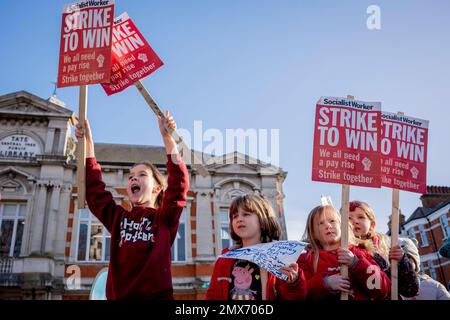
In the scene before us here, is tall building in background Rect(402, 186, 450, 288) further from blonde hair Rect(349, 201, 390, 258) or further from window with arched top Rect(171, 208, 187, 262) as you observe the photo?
blonde hair Rect(349, 201, 390, 258)

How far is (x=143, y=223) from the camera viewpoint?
125 inches

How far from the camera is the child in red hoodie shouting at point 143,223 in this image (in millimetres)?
2926

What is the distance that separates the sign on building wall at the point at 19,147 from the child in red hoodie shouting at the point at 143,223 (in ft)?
42.4

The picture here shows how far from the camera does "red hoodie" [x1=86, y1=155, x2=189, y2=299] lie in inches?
114

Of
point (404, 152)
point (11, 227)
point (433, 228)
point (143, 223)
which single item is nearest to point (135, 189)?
point (143, 223)

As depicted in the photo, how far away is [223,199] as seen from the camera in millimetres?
16203

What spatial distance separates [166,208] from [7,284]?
1245 centimetres

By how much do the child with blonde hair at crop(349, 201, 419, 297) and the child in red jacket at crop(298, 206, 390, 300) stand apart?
20 centimetres

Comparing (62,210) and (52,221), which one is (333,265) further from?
(62,210)

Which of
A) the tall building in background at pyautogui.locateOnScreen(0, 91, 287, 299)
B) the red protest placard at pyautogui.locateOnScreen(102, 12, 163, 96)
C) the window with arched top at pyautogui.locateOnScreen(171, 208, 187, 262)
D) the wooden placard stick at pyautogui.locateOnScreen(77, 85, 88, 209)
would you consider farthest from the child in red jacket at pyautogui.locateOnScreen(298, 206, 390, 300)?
the window with arched top at pyautogui.locateOnScreen(171, 208, 187, 262)

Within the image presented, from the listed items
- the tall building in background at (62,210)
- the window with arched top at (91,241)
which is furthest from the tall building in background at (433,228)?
the window with arched top at (91,241)

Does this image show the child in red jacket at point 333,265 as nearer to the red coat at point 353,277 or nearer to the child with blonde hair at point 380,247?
the red coat at point 353,277

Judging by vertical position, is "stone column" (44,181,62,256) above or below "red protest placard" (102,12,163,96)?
below

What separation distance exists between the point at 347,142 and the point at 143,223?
203 cm
